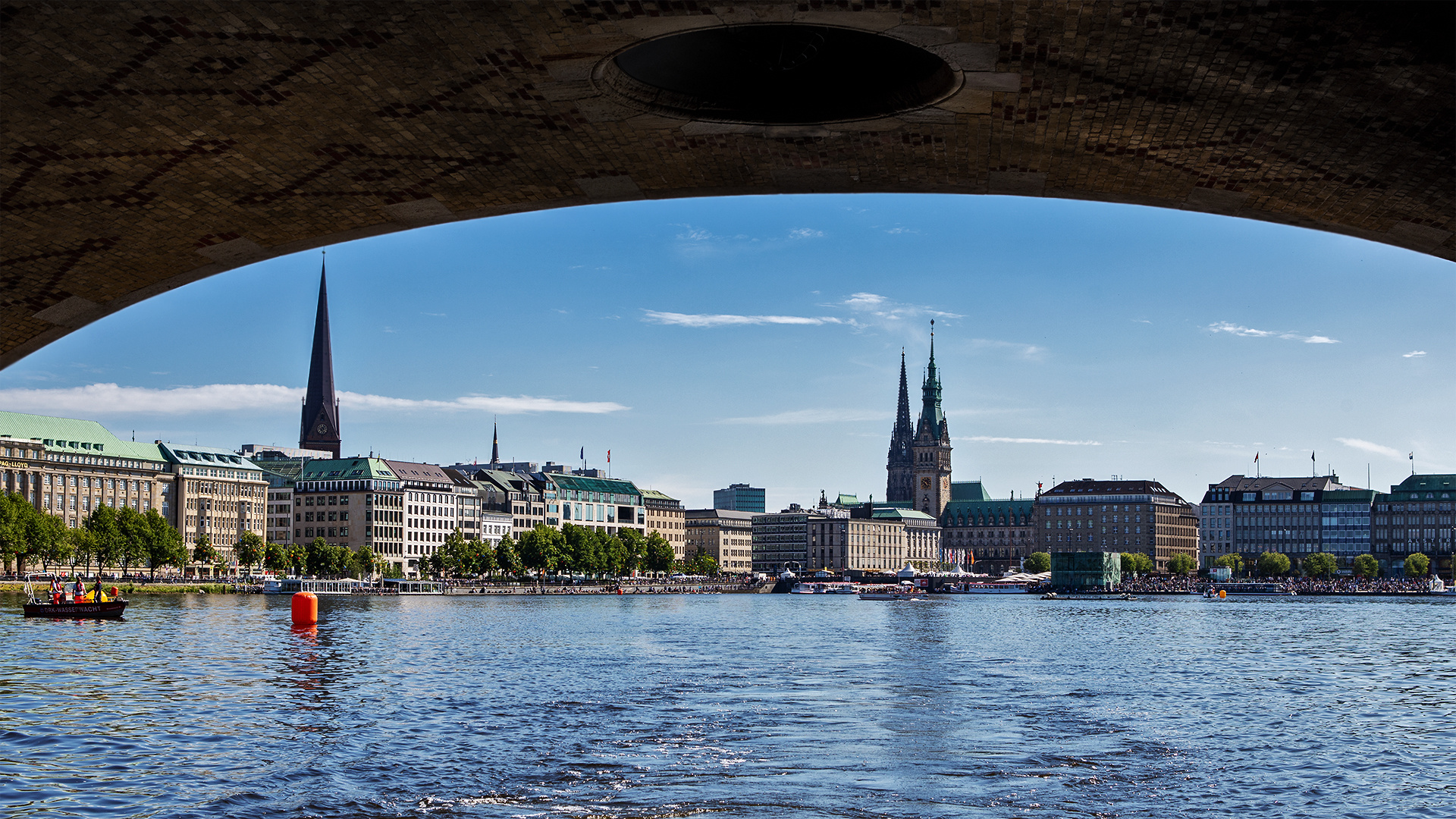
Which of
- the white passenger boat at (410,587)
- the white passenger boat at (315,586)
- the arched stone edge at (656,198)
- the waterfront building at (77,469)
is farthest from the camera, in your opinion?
the white passenger boat at (410,587)

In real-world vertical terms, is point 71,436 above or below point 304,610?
above

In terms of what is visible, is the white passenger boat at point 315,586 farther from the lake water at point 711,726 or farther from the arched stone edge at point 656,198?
the arched stone edge at point 656,198

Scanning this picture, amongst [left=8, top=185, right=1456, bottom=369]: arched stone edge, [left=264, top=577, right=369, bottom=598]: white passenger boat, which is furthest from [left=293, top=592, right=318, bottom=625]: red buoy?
[left=264, top=577, right=369, bottom=598]: white passenger boat

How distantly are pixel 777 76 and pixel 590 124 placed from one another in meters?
1.95

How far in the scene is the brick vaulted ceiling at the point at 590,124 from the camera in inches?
476

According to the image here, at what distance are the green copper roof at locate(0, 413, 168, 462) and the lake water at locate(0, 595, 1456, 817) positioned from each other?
115108 millimetres

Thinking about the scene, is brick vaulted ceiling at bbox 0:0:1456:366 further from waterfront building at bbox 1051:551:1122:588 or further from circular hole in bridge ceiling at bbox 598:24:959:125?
waterfront building at bbox 1051:551:1122:588

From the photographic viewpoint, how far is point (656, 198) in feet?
57.2

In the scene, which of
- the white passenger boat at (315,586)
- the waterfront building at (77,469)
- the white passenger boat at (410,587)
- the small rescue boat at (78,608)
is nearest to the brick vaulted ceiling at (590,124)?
the small rescue boat at (78,608)

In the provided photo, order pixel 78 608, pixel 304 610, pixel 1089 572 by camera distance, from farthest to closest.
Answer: pixel 1089 572, pixel 304 610, pixel 78 608

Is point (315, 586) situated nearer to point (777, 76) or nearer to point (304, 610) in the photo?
point (304, 610)

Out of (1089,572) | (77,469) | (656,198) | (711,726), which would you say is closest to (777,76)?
(656,198)

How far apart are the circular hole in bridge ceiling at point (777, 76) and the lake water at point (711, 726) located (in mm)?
11804

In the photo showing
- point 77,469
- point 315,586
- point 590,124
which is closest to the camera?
point 590,124
